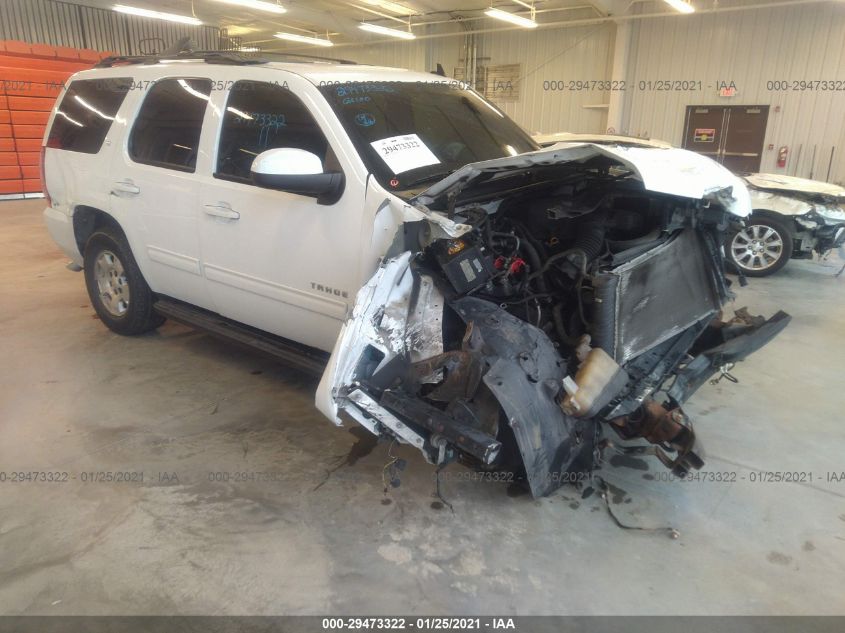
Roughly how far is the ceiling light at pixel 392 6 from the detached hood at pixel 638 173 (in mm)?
Answer: 12291

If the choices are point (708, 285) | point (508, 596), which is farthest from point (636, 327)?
point (508, 596)

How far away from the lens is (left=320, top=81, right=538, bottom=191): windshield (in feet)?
9.14

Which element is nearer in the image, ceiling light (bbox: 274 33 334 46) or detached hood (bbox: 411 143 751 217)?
detached hood (bbox: 411 143 751 217)

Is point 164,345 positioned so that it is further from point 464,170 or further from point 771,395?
point 771,395

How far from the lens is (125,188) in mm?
3773

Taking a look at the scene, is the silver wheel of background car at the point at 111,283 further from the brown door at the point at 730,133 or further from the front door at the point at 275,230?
the brown door at the point at 730,133

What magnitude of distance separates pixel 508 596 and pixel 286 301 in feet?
5.84

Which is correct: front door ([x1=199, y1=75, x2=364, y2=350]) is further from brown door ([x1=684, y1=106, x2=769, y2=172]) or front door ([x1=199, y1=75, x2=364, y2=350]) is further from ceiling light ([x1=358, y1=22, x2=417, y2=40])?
ceiling light ([x1=358, y1=22, x2=417, y2=40])

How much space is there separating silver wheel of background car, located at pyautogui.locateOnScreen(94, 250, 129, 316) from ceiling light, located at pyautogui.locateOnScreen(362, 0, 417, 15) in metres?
10.9

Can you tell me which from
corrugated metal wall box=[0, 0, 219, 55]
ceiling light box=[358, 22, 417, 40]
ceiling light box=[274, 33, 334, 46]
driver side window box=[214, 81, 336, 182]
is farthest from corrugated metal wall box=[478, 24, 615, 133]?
driver side window box=[214, 81, 336, 182]

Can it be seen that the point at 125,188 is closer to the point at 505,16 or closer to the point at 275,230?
the point at 275,230

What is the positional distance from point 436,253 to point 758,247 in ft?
17.7

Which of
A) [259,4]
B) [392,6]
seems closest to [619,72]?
[392,6]

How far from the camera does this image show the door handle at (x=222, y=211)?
3139 mm
